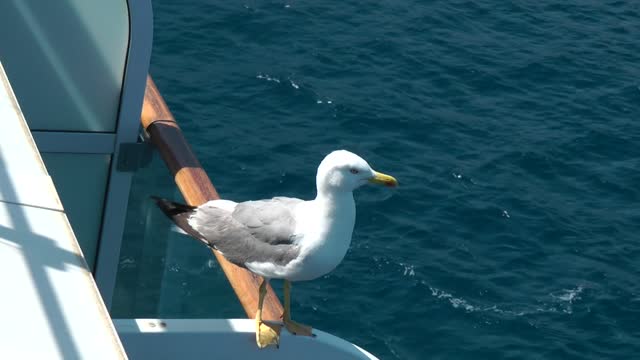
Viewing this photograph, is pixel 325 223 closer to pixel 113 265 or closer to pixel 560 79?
pixel 113 265

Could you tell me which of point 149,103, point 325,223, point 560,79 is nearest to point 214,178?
point 560,79

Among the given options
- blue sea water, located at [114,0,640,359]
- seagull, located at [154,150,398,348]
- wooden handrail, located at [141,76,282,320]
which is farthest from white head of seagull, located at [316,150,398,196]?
blue sea water, located at [114,0,640,359]

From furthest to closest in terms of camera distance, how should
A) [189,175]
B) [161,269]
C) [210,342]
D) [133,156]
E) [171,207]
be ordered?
[133,156], [161,269], [189,175], [171,207], [210,342]

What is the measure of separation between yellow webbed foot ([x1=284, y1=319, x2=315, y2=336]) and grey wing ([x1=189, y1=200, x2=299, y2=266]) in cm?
28

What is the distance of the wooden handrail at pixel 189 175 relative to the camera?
5.51m

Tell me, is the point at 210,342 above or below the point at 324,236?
below

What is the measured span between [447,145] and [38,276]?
19.6 metres

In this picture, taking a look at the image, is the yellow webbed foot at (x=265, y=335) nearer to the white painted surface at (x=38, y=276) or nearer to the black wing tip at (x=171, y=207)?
the black wing tip at (x=171, y=207)

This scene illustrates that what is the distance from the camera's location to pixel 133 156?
6.71 m

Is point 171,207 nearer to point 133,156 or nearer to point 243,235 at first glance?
point 243,235

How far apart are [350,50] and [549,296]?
9.00 metres

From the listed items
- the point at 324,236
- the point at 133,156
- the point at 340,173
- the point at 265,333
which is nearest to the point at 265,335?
the point at 265,333

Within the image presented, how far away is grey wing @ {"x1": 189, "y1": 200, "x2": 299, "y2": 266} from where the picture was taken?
18.1 feet

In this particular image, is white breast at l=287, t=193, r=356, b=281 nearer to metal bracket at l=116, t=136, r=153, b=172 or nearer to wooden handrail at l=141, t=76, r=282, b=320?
wooden handrail at l=141, t=76, r=282, b=320
